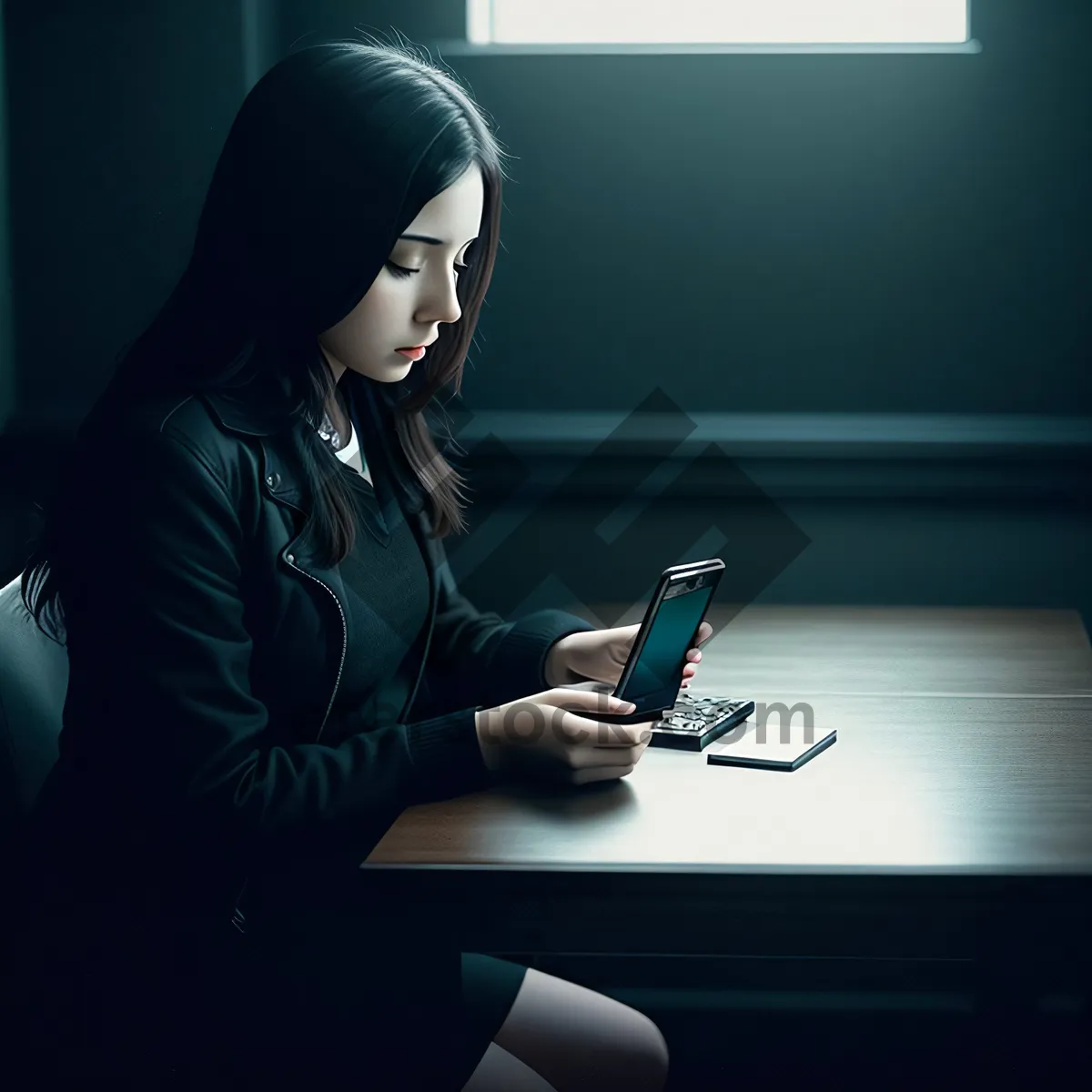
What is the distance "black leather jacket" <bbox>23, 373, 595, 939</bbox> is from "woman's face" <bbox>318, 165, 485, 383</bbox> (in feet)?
0.45

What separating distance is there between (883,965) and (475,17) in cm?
187

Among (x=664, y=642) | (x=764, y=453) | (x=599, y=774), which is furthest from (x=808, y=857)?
(x=764, y=453)

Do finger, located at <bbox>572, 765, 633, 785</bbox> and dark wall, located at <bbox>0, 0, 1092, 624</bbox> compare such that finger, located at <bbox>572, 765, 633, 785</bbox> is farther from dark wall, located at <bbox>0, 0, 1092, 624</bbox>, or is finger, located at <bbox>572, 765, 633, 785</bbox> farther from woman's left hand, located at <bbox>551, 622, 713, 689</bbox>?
dark wall, located at <bbox>0, 0, 1092, 624</bbox>

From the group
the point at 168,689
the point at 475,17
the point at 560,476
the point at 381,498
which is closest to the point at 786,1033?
the point at 560,476

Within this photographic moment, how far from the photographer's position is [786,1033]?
216 centimetres

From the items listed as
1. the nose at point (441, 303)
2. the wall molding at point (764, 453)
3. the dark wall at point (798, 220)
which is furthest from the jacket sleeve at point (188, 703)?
the dark wall at point (798, 220)

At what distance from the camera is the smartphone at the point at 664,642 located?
126cm

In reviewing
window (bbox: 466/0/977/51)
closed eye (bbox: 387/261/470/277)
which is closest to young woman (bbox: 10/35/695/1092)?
closed eye (bbox: 387/261/470/277)

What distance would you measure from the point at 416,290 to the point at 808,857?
0.69 meters

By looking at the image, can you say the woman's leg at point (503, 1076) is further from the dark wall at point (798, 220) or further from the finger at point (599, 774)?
the dark wall at point (798, 220)

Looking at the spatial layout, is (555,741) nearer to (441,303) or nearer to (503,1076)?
(503,1076)

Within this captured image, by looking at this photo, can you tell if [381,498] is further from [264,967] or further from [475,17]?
[475,17]

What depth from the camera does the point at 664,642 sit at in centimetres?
133

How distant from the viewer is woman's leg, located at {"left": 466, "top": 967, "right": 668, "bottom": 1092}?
130 cm
